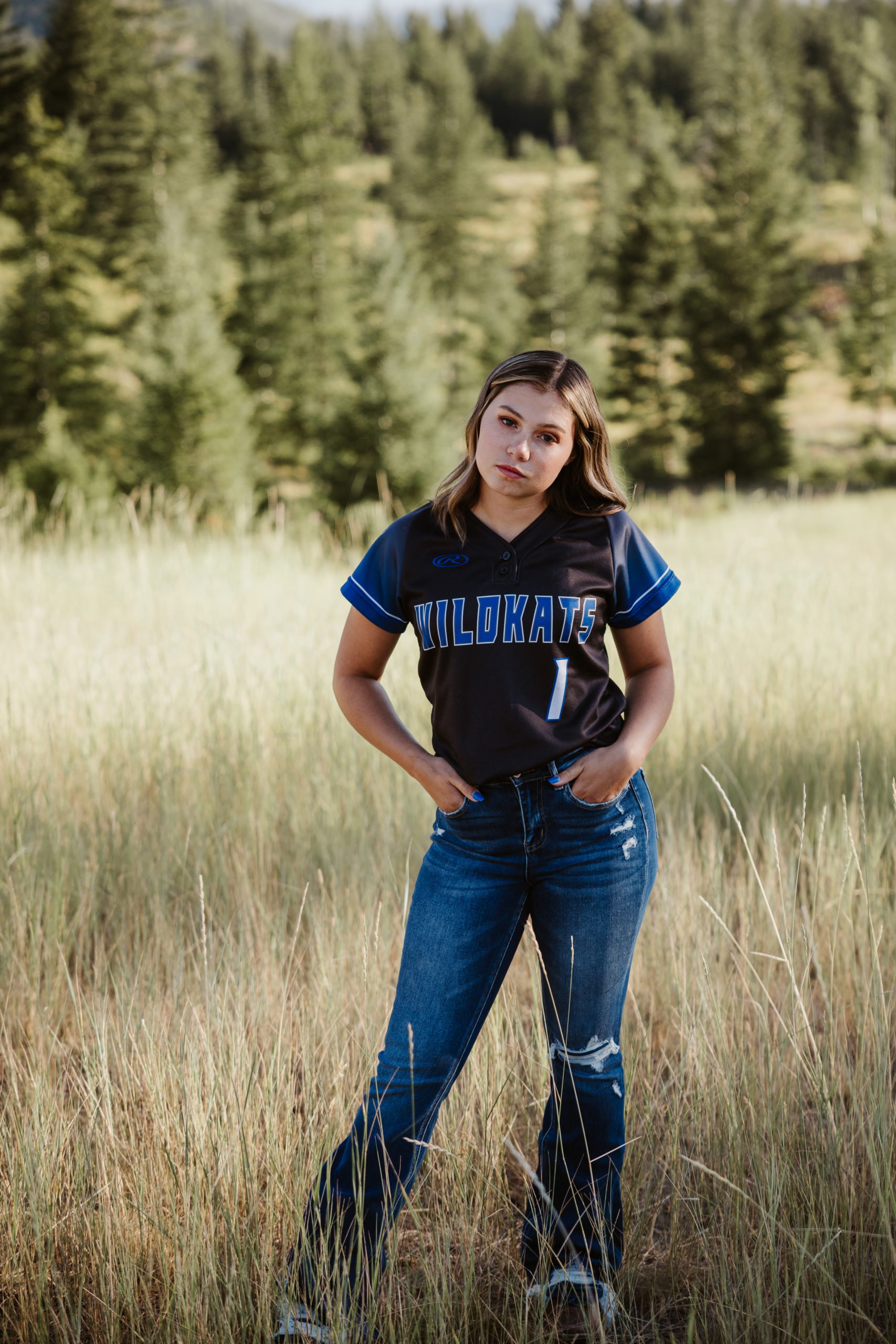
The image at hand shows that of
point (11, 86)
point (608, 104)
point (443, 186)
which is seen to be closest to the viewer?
point (443, 186)

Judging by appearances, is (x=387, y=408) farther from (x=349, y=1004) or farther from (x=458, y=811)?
(x=458, y=811)

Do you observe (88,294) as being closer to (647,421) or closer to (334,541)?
(647,421)

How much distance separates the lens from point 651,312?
33281 mm

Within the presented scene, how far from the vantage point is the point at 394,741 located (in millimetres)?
1767

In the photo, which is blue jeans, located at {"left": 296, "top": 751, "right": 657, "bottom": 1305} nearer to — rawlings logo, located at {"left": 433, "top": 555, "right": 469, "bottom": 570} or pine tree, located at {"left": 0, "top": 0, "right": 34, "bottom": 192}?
rawlings logo, located at {"left": 433, "top": 555, "right": 469, "bottom": 570}

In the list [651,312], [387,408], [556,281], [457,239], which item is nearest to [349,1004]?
[387,408]

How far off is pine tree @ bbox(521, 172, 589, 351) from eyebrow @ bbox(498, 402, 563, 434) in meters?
31.9

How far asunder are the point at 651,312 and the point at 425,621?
34269 mm

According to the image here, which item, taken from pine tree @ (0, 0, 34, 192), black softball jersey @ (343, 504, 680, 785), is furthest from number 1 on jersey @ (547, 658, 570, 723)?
pine tree @ (0, 0, 34, 192)

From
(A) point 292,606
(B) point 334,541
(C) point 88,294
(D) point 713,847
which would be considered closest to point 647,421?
(C) point 88,294

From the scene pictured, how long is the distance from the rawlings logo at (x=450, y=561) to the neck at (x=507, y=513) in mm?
79

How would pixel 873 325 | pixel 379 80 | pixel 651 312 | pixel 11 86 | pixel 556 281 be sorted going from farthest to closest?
pixel 379 80
pixel 11 86
pixel 873 325
pixel 651 312
pixel 556 281

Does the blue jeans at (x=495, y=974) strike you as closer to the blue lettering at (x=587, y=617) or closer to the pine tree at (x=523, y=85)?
the blue lettering at (x=587, y=617)

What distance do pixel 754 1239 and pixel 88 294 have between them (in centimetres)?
2934
